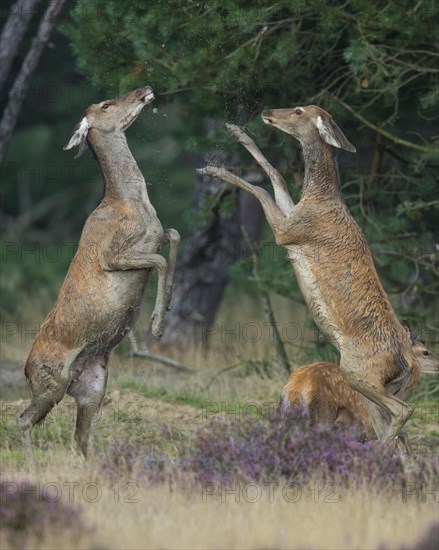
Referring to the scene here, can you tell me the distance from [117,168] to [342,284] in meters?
2.08

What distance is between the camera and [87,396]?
32.9 ft

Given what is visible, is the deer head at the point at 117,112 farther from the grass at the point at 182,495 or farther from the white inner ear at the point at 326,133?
the grass at the point at 182,495

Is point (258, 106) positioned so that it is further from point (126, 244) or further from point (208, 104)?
point (126, 244)

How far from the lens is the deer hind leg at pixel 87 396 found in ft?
32.8

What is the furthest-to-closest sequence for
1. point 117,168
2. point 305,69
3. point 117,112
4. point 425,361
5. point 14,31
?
point 14,31, point 305,69, point 425,361, point 117,112, point 117,168

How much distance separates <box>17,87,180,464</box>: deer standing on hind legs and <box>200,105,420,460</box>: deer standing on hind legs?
68 centimetres

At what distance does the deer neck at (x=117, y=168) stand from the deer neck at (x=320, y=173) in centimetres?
134

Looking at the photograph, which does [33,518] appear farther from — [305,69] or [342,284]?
[305,69]

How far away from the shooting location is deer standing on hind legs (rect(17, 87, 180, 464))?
980cm

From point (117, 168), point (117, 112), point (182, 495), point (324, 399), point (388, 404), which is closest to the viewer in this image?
point (182, 495)

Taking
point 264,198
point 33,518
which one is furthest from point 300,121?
point 33,518

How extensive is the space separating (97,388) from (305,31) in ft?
17.7

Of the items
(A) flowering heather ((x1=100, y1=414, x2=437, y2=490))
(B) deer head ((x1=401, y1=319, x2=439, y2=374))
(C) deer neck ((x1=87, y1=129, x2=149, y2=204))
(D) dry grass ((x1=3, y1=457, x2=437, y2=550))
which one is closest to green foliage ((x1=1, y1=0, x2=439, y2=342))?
(C) deer neck ((x1=87, y1=129, x2=149, y2=204))

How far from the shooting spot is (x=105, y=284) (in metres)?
9.89
